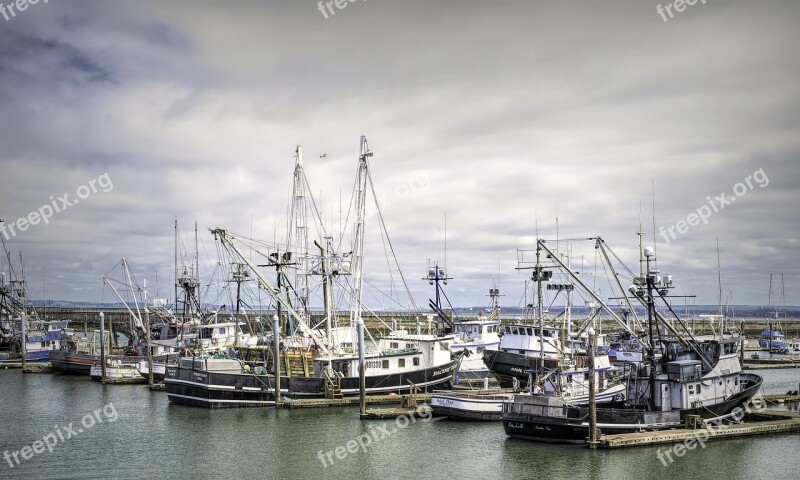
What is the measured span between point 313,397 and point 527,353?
13.8 meters

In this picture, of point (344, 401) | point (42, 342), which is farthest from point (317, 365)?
point (42, 342)

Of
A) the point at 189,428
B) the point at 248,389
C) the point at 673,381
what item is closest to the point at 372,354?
the point at 248,389

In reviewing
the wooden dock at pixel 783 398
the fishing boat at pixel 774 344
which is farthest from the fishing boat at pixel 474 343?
the fishing boat at pixel 774 344

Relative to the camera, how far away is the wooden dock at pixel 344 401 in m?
39.0

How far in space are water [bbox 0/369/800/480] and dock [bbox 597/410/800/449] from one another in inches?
13.5

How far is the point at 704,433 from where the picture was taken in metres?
28.9

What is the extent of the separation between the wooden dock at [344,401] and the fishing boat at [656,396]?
10.4m

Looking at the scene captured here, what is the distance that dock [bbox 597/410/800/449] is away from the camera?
91.0 ft

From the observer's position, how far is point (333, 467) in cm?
2669

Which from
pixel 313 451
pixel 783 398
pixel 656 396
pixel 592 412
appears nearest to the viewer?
pixel 592 412

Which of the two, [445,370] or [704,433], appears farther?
[445,370]

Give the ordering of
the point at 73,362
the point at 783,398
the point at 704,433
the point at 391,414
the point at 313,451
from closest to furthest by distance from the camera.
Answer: the point at 704,433 < the point at 313,451 < the point at 391,414 < the point at 783,398 < the point at 73,362

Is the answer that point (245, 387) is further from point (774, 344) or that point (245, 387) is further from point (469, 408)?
point (774, 344)

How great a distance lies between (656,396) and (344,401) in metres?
17.1
